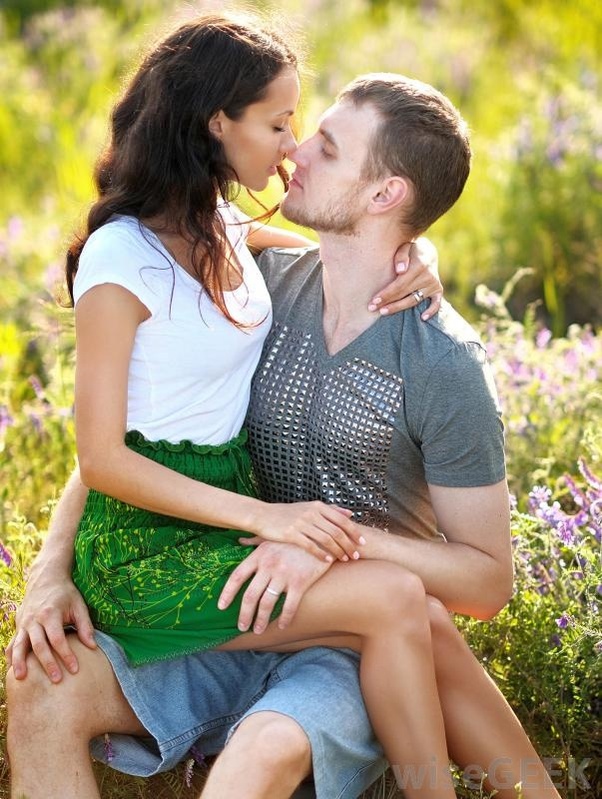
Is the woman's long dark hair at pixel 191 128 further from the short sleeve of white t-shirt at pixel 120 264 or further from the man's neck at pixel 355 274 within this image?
the man's neck at pixel 355 274

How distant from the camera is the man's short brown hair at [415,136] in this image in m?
2.50

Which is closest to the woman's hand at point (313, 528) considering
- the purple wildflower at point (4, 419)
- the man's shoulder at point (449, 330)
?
the man's shoulder at point (449, 330)

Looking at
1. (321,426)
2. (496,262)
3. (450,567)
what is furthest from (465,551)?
(496,262)

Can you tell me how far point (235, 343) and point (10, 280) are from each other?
227 cm

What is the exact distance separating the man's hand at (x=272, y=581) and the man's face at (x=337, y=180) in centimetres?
72

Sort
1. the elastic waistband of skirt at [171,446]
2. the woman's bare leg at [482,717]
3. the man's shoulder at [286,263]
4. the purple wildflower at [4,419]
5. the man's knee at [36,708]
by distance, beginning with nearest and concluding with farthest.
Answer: the man's knee at [36,708] → the woman's bare leg at [482,717] → the elastic waistband of skirt at [171,446] → the man's shoulder at [286,263] → the purple wildflower at [4,419]

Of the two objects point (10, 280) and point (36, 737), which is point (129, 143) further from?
point (10, 280)

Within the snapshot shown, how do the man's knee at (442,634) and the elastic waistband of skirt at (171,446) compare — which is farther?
the elastic waistband of skirt at (171,446)

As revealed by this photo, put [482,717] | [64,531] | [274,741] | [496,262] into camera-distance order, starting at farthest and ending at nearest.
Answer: [496,262] < [64,531] < [482,717] < [274,741]

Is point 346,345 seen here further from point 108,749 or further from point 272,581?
point 108,749

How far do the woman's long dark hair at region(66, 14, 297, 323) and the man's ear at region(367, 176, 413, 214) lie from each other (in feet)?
1.02

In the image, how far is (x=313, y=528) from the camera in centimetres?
223

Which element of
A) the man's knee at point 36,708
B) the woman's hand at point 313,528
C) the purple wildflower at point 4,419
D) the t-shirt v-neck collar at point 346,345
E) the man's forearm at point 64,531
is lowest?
the purple wildflower at point 4,419

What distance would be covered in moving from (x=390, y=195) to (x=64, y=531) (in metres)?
0.97
